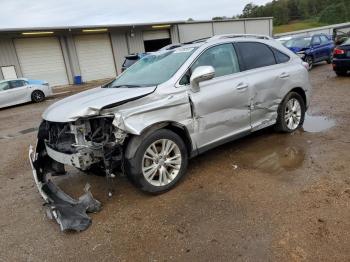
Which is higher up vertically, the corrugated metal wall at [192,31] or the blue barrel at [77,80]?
the corrugated metal wall at [192,31]

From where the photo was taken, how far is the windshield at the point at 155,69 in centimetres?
466

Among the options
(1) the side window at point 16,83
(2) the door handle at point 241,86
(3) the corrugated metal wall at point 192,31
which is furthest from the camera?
(3) the corrugated metal wall at point 192,31

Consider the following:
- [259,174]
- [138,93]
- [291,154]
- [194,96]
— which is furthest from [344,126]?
[138,93]

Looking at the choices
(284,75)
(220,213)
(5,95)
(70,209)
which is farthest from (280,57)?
(5,95)

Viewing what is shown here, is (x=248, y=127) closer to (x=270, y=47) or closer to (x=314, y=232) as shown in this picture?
(x=270, y=47)

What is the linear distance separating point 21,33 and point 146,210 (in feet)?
72.9

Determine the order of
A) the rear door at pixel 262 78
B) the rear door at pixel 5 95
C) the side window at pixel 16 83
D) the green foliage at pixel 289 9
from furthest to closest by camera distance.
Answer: the green foliage at pixel 289 9 < the side window at pixel 16 83 < the rear door at pixel 5 95 < the rear door at pixel 262 78

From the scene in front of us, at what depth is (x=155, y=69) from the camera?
16.3 feet

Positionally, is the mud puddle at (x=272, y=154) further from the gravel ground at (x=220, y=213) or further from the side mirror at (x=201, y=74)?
the side mirror at (x=201, y=74)

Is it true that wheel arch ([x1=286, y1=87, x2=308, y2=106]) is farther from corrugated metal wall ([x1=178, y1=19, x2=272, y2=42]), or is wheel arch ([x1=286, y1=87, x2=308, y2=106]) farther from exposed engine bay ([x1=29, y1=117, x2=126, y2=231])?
corrugated metal wall ([x1=178, y1=19, x2=272, y2=42])

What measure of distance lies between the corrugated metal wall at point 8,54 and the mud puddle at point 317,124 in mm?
20719

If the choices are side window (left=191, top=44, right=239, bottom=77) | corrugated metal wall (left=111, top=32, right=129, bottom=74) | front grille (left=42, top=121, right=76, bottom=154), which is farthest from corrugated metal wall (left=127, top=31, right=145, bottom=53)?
front grille (left=42, top=121, right=76, bottom=154)

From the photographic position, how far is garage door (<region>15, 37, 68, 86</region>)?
76.8 feet

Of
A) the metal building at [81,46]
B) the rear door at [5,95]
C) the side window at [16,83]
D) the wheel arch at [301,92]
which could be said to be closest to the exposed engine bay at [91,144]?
the wheel arch at [301,92]
